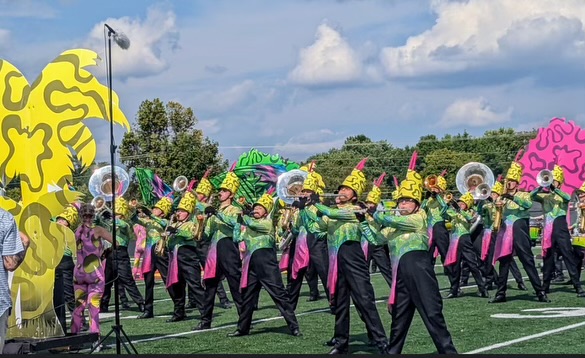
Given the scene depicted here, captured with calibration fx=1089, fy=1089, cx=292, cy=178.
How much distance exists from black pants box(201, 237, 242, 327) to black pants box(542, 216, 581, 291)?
16.3ft

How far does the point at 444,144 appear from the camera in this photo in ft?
206

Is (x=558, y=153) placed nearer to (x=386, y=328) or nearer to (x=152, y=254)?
(x=152, y=254)

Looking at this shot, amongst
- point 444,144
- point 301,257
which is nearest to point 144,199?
point 301,257

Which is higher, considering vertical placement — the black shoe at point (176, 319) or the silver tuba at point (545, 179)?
the silver tuba at point (545, 179)

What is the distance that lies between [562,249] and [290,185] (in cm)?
443

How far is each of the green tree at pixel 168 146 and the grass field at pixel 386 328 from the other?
16007 millimetres

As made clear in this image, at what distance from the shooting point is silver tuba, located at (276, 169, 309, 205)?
1409cm

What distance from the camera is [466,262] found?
54.8ft

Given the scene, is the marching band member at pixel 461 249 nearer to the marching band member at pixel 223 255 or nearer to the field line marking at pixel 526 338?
the field line marking at pixel 526 338

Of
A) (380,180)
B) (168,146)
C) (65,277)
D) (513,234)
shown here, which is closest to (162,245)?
(65,277)

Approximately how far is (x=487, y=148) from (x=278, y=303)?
51.3m

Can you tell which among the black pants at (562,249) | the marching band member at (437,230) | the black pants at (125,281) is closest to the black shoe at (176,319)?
the black pants at (125,281)

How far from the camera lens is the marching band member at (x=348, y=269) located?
10594 mm

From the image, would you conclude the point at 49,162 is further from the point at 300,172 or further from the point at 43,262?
the point at 300,172
